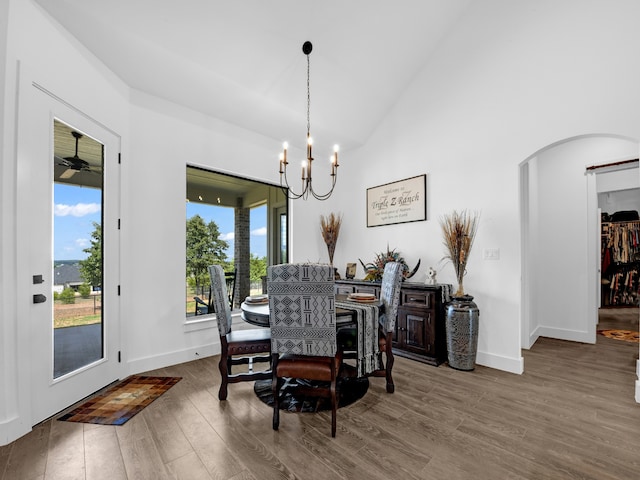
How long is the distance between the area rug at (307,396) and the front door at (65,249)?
1.51m

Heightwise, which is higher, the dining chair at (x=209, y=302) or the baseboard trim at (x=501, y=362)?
the dining chair at (x=209, y=302)

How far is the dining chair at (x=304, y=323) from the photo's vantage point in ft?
6.33

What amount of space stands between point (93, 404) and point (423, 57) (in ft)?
17.0

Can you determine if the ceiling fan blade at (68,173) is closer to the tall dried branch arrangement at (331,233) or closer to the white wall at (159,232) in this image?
the white wall at (159,232)

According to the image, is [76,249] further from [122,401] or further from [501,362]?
[501,362]

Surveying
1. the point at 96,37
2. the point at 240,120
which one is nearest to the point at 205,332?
the point at 240,120

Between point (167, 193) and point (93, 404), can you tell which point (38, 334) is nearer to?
point (93, 404)

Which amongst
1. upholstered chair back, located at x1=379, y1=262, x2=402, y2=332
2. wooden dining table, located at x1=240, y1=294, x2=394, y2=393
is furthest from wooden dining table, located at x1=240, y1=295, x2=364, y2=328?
upholstered chair back, located at x1=379, y1=262, x2=402, y2=332

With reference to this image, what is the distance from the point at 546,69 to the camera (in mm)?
2934

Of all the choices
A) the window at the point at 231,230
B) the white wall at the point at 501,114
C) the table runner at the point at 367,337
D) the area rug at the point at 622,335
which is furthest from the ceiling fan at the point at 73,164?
the area rug at the point at 622,335

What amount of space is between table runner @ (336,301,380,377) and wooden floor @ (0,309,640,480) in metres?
0.30

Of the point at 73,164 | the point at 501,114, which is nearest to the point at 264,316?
the point at 73,164

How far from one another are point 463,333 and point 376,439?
165 cm

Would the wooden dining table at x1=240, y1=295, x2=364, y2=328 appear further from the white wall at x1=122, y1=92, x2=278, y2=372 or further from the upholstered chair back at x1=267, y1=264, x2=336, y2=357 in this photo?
the white wall at x1=122, y1=92, x2=278, y2=372
